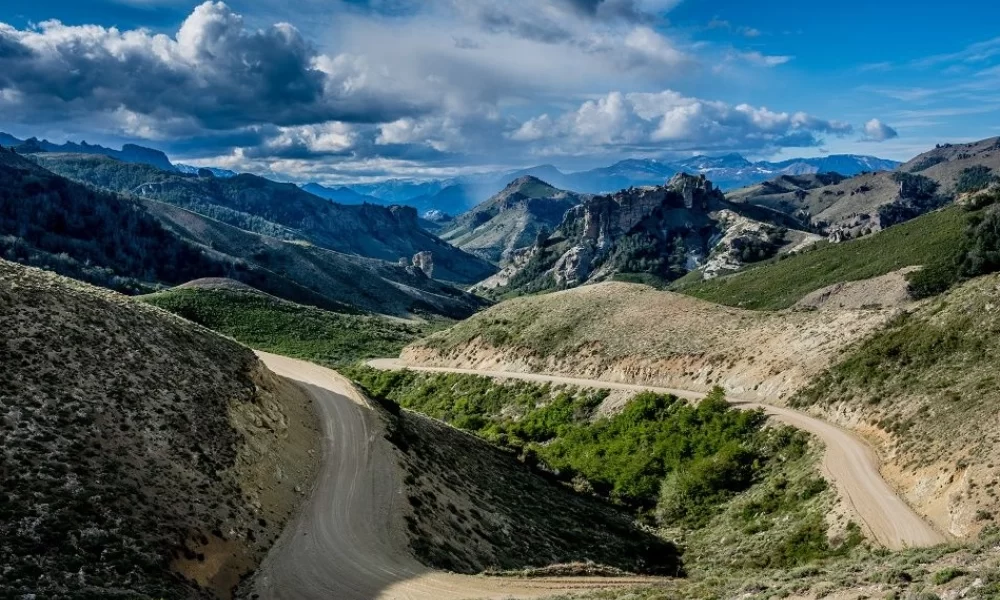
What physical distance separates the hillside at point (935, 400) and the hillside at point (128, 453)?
99.4 ft

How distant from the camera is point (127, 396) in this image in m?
29.0

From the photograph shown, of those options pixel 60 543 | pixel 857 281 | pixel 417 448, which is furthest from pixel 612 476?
pixel 857 281

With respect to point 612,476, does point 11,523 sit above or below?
above

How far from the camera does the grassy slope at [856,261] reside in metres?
142

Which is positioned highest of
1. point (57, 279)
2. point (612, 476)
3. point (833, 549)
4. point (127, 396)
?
point (57, 279)

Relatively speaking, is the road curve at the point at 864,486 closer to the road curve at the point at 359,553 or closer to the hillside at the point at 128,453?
the road curve at the point at 359,553

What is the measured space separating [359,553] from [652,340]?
4550 centimetres

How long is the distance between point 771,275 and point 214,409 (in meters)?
186

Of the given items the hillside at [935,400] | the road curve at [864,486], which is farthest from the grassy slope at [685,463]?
the hillside at [935,400]

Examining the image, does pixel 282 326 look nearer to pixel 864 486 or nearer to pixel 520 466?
pixel 520 466

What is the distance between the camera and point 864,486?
33.8m

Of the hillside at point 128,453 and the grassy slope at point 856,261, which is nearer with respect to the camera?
the hillside at point 128,453

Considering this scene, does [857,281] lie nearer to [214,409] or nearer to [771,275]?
[771,275]

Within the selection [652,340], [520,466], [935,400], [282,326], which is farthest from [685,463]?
[282,326]
